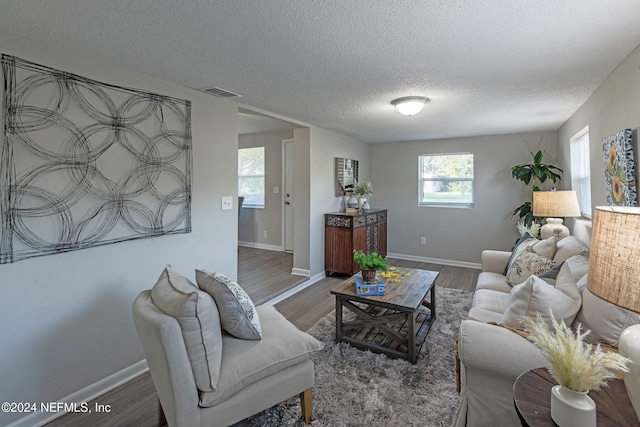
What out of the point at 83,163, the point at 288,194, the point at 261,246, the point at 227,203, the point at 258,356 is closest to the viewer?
the point at 258,356

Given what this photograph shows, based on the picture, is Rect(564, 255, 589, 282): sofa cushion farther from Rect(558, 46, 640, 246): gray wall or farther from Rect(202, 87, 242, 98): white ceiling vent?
Rect(202, 87, 242, 98): white ceiling vent

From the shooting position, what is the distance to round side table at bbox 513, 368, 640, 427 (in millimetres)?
1033

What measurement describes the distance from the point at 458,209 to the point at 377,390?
4073 mm

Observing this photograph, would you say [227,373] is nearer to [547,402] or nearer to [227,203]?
[547,402]

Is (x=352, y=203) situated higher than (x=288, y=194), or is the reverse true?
(x=288, y=194)

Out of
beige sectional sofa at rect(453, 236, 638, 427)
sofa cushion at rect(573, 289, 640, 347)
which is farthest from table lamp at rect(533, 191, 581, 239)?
sofa cushion at rect(573, 289, 640, 347)

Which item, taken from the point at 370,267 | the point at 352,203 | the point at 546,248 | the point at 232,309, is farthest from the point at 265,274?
the point at 546,248

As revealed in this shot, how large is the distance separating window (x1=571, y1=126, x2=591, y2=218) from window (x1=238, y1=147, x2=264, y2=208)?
16.2ft

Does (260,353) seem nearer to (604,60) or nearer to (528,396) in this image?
(528,396)

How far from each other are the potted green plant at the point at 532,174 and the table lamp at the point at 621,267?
373 centimetres

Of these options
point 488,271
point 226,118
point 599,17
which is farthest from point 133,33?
point 488,271

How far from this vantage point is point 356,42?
6.09 ft

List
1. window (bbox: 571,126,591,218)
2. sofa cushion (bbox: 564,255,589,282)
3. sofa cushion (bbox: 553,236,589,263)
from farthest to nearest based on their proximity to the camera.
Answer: window (bbox: 571,126,591,218), sofa cushion (bbox: 553,236,589,263), sofa cushion (bbox: 564,255,589,282)

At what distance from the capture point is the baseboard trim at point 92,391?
1.82m
